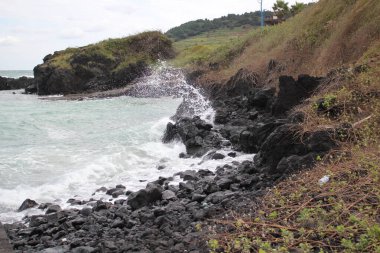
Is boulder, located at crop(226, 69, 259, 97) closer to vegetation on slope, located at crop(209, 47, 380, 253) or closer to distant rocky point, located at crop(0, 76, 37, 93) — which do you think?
vegetation on slope, located at crop(209, 47, 380, 253)

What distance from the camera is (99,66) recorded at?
41.8 meters

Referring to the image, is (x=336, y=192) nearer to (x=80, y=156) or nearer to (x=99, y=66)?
(x=80, y=156)

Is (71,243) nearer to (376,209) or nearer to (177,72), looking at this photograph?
(376,209)

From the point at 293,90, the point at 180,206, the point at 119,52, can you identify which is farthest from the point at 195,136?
the point at 119,52

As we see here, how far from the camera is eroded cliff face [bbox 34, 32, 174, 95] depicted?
40.2 meters

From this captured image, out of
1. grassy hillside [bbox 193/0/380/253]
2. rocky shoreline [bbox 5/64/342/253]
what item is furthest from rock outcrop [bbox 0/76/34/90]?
grassy hillside [bbox 193/0/380/253]

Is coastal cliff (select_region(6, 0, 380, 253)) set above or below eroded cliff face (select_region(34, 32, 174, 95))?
below

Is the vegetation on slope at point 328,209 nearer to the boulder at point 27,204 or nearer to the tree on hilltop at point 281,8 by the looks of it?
the boulder at point 27,204

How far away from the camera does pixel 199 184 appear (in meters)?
8.92

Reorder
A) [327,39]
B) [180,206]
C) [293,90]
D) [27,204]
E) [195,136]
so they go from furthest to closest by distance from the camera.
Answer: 1. [327,39]
2. [195,136]
3. [293,90]
4. [27,204]
5. [180,206]

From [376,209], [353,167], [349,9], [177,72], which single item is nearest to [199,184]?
[353,167]

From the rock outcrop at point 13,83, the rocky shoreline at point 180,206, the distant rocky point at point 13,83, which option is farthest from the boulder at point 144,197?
the rock outcrop at point 13,83

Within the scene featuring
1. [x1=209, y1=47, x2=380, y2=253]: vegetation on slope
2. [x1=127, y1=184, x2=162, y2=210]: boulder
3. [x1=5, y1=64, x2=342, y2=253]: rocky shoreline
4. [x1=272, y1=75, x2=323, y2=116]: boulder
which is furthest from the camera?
[x1=272, y1=75, x2=323, y2=116]: boulder

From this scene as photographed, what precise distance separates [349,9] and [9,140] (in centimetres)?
1364
